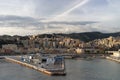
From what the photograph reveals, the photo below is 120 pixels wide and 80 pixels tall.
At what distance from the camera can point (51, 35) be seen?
89.1 metres

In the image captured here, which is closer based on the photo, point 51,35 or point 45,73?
point 45,73

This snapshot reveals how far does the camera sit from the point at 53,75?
2094cm

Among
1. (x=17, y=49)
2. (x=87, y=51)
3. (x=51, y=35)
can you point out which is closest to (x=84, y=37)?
(x=51, y=35)

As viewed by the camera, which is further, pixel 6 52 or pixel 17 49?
pixel 17 49

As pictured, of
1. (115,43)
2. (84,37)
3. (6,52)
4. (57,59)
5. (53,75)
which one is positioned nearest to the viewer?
(53,75)

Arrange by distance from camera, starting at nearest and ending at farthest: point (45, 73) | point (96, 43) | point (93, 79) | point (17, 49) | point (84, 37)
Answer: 1. point (93, 79)
2. point (45, 73)
3. point (17, 49)
4. point (96, 43)
5. point (84, 37)

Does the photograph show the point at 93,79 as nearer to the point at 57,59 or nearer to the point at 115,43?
the point at 57,59

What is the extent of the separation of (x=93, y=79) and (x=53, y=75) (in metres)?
3.04

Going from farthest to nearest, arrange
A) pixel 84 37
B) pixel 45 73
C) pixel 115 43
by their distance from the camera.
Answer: pixel 84 37 → pixel 115 43 → pixel 45 73

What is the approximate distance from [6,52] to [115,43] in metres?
25.4

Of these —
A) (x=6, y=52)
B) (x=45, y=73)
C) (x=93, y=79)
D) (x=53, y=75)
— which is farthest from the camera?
(x=6, y=52)

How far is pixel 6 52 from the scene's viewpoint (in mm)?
53406

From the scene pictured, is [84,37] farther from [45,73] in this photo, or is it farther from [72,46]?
[45,73]

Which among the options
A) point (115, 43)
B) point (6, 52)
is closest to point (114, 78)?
point (6, 52)
